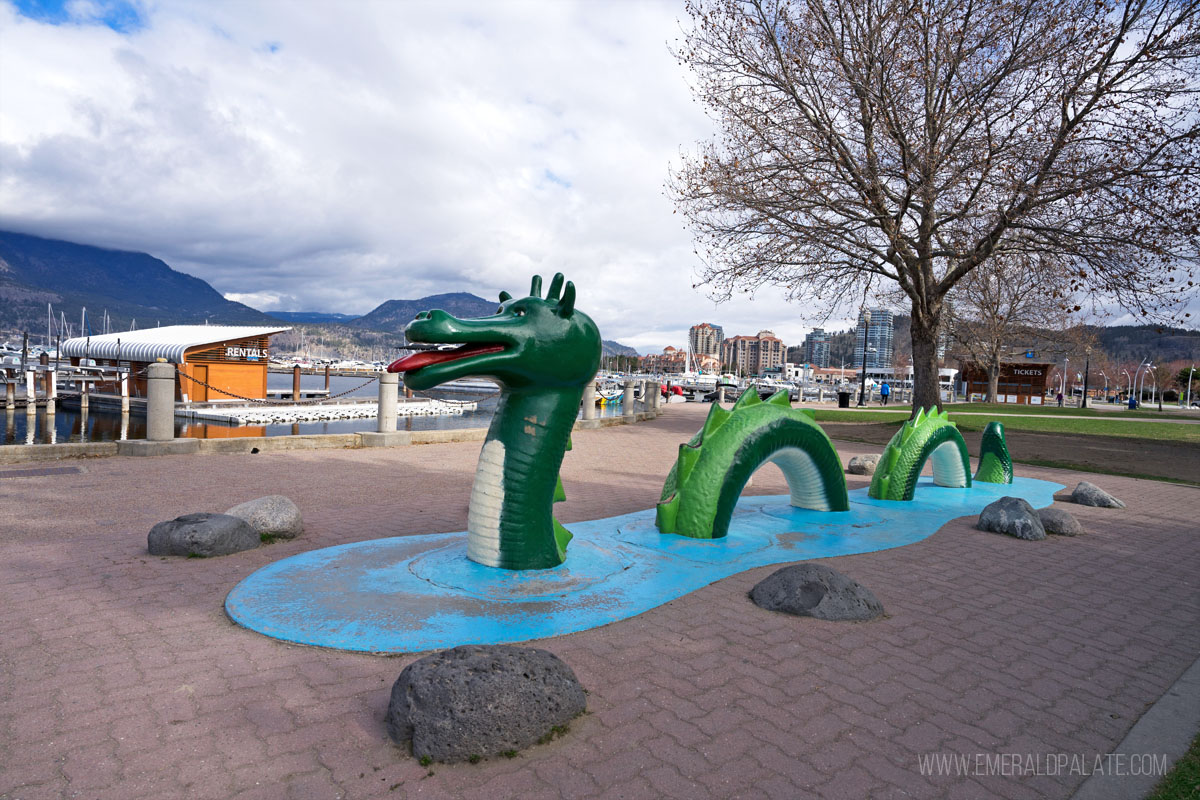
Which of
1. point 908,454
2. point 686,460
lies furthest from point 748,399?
point 908,454

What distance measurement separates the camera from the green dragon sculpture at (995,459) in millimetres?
10930

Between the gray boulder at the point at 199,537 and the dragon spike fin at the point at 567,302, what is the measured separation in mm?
3206

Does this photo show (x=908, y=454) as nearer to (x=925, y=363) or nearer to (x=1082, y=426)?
(x=925, y=363)

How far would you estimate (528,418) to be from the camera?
4.73 metres

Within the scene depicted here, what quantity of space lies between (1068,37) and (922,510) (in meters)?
12.2

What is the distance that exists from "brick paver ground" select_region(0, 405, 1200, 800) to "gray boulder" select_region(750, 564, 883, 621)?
10 centimetres

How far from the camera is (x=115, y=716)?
8.96 ft

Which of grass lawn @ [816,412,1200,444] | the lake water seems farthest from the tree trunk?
the lake water

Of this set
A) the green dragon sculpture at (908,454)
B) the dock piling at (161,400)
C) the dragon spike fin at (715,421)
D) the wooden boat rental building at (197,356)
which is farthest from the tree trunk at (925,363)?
the wooden boat rental building at (197,356)

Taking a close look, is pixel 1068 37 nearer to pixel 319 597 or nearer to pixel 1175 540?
pixel 1175 540

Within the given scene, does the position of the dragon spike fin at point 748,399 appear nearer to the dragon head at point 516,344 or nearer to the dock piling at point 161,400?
the dragon head at point 516,344

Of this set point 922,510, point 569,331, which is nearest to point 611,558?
point 569,331

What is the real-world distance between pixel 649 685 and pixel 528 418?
6.93 feet

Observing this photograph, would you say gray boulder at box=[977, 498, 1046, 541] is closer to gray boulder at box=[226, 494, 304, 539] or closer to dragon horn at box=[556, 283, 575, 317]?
dragon horn at box=[556, 283, 575, 317]
